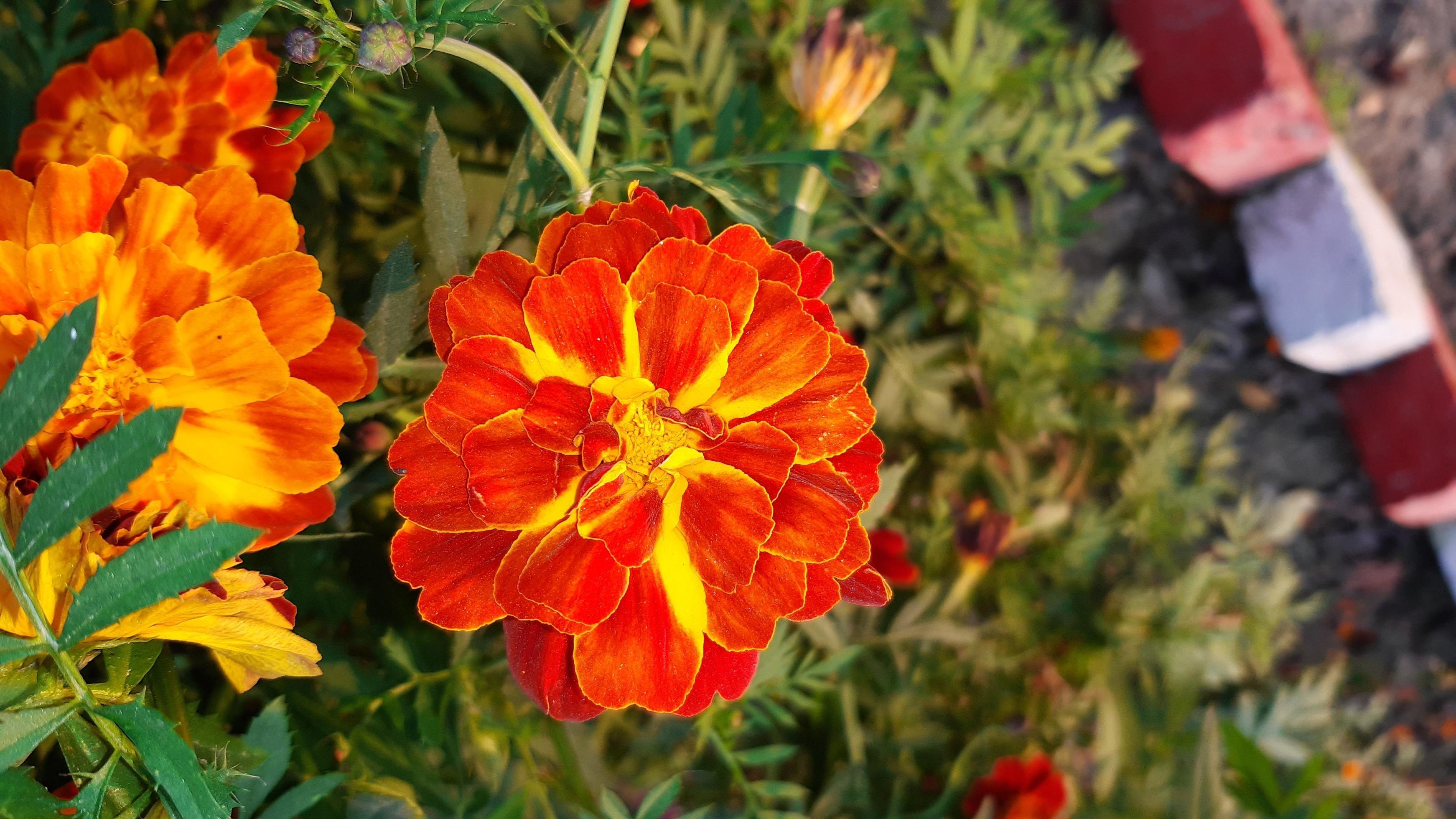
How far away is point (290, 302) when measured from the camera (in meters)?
0.43

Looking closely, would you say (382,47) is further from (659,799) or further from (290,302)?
(659,799)

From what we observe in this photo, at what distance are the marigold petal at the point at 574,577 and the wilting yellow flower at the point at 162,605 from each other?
0.09 m

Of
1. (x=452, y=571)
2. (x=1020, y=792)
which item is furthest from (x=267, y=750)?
(x=1020, y=792)

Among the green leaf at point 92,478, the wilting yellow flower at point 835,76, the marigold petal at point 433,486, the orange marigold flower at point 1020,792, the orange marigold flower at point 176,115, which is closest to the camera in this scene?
the green leaf at point 92,478

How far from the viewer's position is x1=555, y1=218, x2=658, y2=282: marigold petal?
1.40 feet

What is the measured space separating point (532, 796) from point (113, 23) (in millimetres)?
662

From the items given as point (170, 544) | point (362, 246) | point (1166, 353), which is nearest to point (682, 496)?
point (170, 544)

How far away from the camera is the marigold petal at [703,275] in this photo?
1.38 feet

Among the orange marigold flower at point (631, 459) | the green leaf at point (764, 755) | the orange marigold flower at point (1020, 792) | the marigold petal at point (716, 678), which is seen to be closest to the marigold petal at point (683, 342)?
the orange marigold flower at point (631, 459)

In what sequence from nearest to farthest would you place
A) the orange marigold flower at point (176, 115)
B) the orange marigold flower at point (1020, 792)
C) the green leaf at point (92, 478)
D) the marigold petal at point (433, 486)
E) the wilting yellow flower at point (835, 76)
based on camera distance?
the green leaf at point (92, 478) → the marigold petal at point (433, 486) → the orange marigold flower at point (176, 115) → the wilting yellow flower at point (835, 76) → the orange marigold flower at point (1020, 792)

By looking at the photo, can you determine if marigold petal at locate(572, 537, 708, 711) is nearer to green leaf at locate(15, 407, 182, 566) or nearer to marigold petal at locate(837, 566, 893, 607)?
marigold petal at locate(837, 566, 893, 607)

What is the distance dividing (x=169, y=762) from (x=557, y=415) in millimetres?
191

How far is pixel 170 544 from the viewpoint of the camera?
0.33 metres

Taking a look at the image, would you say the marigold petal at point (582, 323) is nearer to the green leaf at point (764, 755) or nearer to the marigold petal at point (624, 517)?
the marigold petal at point (624, 517)
